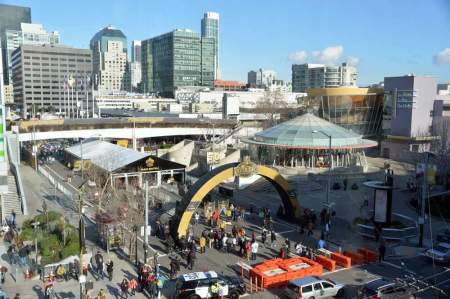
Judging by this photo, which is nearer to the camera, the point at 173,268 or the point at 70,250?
the point at 173,268

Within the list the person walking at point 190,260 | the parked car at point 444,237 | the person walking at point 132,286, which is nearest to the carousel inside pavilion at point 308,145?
the parked car at point 444,237

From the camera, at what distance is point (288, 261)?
76.4ft

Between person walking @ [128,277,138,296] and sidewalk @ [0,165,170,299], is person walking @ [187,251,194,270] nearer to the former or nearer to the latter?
sidewalk @ [0,165,170,299]

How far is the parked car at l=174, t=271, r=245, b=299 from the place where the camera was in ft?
64.4

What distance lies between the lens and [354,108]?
264ft

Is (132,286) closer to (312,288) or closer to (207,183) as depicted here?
(312,288)

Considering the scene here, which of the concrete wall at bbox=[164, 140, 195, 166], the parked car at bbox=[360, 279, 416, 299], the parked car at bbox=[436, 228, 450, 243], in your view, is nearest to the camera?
the parked car at bbox=[360, 279, 416, 299]

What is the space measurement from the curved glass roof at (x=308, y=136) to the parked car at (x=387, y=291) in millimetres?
31814

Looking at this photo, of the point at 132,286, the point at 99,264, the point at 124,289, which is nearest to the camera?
the point at 124,289

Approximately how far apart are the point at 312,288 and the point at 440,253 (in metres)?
9.59

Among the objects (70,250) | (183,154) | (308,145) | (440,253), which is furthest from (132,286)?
(183,154)

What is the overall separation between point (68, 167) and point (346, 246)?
135ft

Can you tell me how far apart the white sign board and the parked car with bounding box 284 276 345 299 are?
1131cm

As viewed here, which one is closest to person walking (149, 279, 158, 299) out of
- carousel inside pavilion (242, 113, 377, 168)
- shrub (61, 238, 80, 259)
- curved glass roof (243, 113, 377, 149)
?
shrub (61, 238, 80, 259)
